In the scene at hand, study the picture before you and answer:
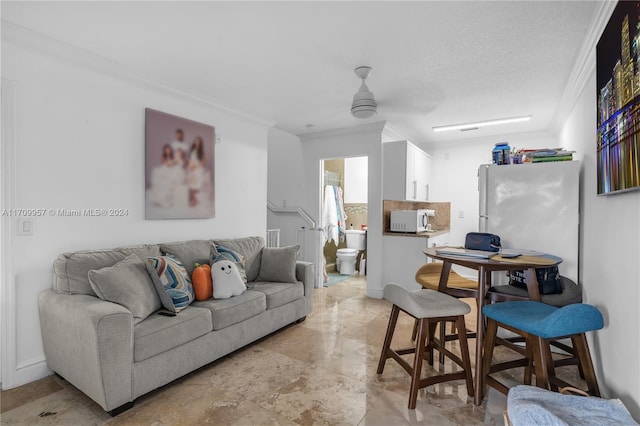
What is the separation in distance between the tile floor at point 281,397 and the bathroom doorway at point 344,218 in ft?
8.89

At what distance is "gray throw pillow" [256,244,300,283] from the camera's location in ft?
11.1

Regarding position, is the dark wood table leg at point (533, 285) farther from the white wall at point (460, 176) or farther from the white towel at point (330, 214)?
the white towel at point (330, 214)

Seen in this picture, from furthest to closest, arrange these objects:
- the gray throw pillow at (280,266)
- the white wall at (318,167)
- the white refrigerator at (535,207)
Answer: the white wall at (318,167)
the gray throw pillow at (280,266)
the white refrigerator at (535,207)

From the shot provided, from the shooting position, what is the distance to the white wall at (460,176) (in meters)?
5.37

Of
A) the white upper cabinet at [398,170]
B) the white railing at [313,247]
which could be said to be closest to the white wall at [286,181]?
the white railing at [313,247]

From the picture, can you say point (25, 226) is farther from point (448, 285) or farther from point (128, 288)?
point (448, 285)

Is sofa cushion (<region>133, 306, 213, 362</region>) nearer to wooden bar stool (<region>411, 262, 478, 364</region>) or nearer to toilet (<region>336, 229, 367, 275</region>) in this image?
wooden bar stool (<region>411, 262, 478, 364</region>)

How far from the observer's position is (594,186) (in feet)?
7.75

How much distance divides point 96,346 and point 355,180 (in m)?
5.34

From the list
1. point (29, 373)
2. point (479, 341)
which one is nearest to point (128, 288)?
point (29, 373)

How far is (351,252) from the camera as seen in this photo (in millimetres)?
5848

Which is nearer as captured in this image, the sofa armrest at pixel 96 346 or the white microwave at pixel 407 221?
the sofa armrest at pixel 96 346

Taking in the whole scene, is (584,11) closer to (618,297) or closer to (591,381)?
(618,297)

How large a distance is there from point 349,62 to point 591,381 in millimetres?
2606
